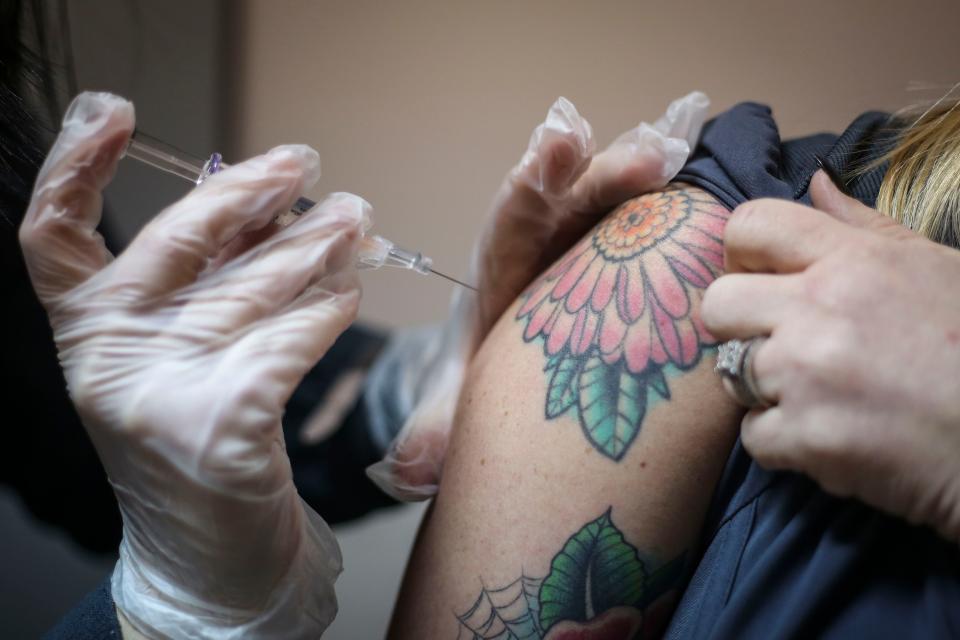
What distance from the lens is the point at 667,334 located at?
71 cm

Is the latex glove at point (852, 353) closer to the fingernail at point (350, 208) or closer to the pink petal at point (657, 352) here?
the pink petal at point (657, 352)

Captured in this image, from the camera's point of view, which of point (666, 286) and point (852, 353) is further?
point (666, 286)

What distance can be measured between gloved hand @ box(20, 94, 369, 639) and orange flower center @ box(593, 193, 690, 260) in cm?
31

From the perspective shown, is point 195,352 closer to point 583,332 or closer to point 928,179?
point 583,332

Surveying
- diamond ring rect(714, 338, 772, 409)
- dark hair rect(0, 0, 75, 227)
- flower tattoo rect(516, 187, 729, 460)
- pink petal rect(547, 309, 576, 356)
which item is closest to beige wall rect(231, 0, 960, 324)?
dark hair rect(0, 0, 75, 227)

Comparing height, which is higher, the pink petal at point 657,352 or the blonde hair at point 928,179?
the blonde hair at point 928,179

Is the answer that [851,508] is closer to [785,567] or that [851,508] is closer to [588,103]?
[785,567]

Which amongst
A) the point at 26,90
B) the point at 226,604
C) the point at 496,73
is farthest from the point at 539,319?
the point at 496,73

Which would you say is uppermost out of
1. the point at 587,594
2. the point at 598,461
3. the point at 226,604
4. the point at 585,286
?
the point at 585,286

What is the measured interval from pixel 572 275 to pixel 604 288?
→ 0.23ft

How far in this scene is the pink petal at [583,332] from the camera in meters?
0.73

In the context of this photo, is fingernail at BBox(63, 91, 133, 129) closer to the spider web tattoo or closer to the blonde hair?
the spider web tattoo

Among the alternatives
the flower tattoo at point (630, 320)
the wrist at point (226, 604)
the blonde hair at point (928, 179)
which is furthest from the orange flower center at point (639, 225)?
the wrist at point (226, 604)

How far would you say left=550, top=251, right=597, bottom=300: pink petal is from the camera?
800mm
